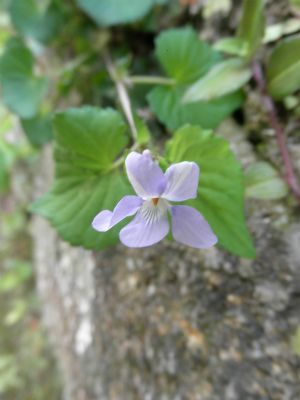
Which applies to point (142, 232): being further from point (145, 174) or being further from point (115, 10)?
point (115, 10)

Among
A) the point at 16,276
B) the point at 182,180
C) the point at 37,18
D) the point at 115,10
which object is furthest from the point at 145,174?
the point at 16,276

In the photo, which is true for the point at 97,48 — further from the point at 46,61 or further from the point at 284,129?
the point at 284,129

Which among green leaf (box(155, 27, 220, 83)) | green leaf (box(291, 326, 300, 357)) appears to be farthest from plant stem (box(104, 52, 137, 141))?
green leaf (box(291, 326, 300, 357))

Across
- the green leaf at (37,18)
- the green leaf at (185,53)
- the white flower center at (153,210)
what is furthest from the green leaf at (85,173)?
the green leaf at (37,18)

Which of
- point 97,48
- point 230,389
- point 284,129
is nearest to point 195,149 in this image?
point 284,129

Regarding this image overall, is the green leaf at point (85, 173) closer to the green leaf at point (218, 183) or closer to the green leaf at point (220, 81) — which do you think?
the green leaf at point (218, 183)

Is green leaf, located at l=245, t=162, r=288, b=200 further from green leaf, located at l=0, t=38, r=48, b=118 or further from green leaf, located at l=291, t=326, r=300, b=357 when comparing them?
green leaf, located at l=0, t=38, r=48, b=118
